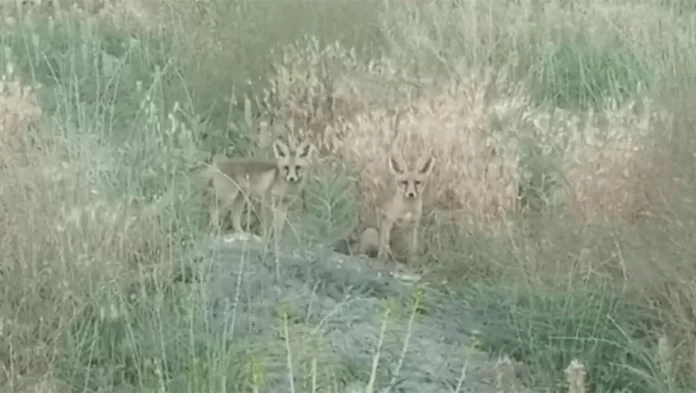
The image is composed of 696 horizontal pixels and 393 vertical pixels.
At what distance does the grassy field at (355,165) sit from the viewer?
6.76ft

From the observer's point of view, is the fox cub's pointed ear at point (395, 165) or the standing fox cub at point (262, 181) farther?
the fox cub's pointed ear at point (395, 165)

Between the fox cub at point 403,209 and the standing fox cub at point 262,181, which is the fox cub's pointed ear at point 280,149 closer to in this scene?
the standing fox cub at point 262,181

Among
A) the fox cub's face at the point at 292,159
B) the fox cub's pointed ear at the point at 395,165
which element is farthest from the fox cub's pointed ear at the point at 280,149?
the fox cub's pointed ear at the point at 395,165

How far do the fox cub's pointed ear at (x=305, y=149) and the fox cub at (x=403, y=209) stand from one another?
172 millimetres

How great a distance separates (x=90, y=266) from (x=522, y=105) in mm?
960

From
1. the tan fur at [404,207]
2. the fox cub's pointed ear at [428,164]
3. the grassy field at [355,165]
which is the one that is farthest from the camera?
the fox cub's pointed ear at [428,164]

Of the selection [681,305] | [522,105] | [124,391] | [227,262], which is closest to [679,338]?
[681,305]

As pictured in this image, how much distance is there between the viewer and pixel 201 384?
1977 millimetres

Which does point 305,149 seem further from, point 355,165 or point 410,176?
point 410,176

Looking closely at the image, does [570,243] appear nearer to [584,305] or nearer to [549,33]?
[584,305]

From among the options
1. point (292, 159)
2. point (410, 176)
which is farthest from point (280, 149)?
point (410, 176)

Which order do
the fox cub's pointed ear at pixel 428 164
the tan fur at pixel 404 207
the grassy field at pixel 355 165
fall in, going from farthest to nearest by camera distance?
the fox cub's pointed ear at pixel 428 164
the tan fur at pixel 404 207
the grassy field at pixel 355 165

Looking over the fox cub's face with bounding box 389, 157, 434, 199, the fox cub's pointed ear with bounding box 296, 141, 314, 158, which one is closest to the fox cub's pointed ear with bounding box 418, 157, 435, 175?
the fox cub's face with bounding box 389, 157, 434, 199

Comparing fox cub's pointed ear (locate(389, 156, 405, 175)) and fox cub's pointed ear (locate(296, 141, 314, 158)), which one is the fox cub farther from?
fox cub's pointed ear (locate(296, 141, 314, 158))
